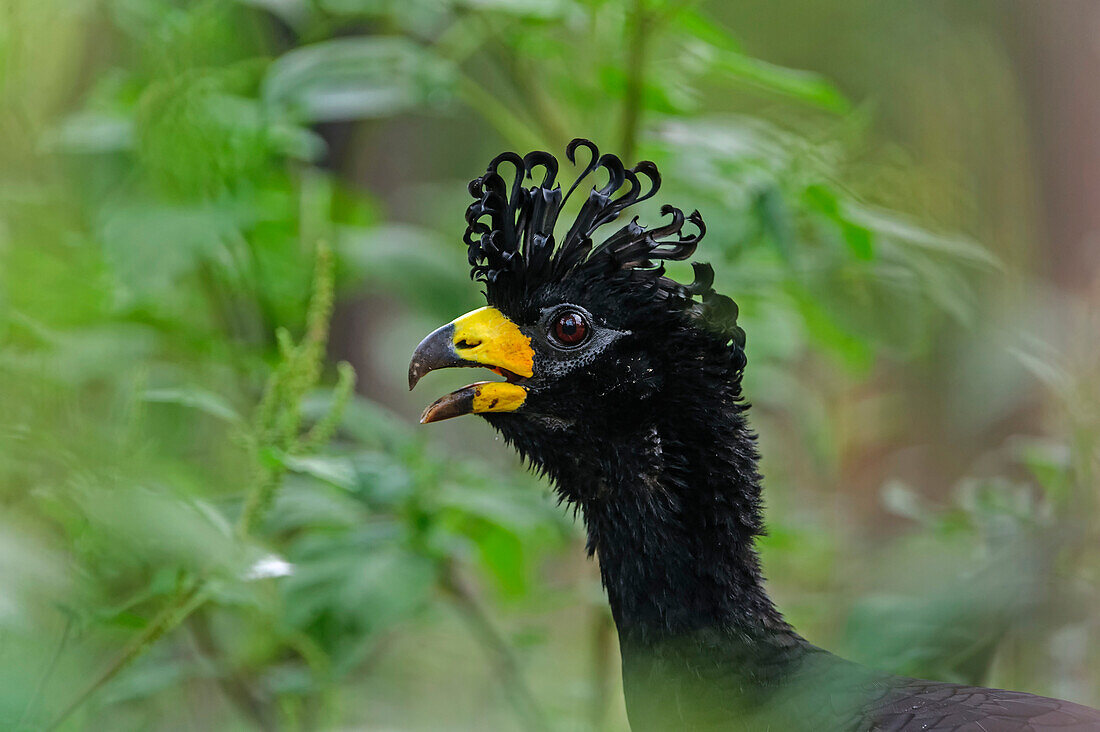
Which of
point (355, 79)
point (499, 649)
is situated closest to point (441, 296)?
point (355, 79)

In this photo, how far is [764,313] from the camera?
370 cm

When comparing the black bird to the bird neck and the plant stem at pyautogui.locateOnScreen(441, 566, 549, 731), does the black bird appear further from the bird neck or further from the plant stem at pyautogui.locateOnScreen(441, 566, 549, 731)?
the plant stem at pyautogui.locateOnScreen(441, 566, 549, 731)

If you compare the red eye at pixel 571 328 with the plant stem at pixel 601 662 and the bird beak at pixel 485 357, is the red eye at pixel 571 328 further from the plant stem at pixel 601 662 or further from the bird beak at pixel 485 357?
the plant stem at pixel 601 662

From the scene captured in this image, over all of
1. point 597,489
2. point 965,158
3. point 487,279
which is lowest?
point 597,489

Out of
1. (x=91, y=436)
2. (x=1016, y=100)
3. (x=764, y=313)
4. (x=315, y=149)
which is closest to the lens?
(x=91, y=436)

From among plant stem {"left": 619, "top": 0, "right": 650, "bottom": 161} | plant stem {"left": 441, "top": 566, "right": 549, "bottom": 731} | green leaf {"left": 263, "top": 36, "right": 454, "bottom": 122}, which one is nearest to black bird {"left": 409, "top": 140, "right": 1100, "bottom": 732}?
plant stem {"left": 619, "top": 0, "right": 650, "bottom": 161}

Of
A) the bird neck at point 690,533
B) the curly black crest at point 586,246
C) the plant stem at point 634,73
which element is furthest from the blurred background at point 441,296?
the bird neck at point 690,533

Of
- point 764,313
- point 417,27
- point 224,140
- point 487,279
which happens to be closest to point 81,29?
point 224,140

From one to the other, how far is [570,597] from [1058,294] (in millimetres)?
2044

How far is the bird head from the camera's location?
107 inches

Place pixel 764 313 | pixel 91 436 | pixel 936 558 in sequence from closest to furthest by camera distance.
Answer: pixel 91 436 < pixel 936 558 < pixel 764 313

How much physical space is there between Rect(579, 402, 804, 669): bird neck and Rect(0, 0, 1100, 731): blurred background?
1.33 feet

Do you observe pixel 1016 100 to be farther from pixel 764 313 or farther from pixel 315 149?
pixel 315 149

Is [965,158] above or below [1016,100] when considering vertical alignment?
below
